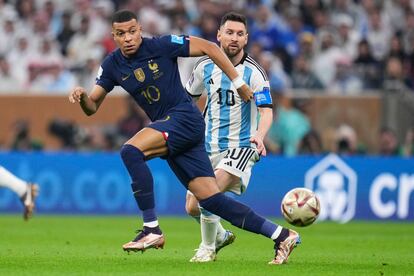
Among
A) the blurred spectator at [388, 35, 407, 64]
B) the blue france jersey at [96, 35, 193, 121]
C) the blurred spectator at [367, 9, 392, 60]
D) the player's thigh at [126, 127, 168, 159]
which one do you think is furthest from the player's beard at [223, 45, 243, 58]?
the blurred spectator at [367, 9, 392, 60]

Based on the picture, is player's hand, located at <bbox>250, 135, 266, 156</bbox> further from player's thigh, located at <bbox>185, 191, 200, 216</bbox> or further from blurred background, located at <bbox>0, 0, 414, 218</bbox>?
blurred background, located at <bbox>0, 0, 414, 218</bbox>

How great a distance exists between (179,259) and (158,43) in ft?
7.08

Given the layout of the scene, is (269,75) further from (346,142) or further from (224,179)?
(224,179)

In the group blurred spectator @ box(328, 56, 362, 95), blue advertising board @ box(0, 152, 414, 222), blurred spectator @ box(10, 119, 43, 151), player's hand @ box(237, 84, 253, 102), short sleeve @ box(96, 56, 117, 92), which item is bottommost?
blue advertising board @ box(0, 152, 414, 222)

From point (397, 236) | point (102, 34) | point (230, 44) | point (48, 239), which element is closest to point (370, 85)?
point (102, 34)

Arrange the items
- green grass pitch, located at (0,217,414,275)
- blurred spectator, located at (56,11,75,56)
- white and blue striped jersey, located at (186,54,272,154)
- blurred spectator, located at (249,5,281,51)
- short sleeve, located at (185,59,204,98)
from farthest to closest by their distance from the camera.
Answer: blurred spectator, located at (56,11,75,56) → blurred spectator, located at (249,5,281,51) → short sleeve, located at (185,59,204,98) → white and blue striped jersey, located at (186,54,272,154) → green grass pitch, located at (0,217,414,275)

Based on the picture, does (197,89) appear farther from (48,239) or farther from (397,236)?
(397,236)

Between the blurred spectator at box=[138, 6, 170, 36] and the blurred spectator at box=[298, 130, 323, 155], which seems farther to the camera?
the blurred spectator at box=[138, 6, 170, 36]

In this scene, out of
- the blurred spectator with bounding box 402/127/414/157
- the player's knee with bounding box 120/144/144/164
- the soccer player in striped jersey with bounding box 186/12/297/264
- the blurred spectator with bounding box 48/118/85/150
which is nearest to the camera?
the player's knee with bounding box 120/144/144/164

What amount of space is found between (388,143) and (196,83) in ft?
31.0

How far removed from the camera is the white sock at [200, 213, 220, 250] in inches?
400

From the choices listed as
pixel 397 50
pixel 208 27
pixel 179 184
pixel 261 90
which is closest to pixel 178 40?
pixel 261 90

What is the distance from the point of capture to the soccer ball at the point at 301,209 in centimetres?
1005

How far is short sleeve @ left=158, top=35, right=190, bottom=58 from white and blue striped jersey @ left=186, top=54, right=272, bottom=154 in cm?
118
